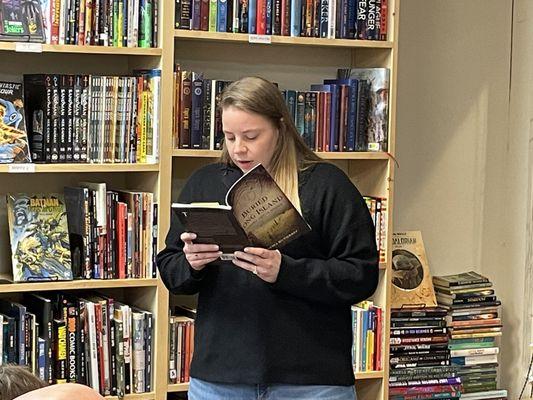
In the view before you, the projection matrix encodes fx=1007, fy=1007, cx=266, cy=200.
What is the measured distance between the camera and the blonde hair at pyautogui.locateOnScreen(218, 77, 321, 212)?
7.51 ft

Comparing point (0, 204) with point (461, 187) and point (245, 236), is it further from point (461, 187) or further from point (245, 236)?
point (461, 187)

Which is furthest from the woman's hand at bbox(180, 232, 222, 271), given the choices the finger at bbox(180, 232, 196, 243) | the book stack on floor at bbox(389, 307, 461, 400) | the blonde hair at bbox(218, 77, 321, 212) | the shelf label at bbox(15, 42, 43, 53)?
the book stack on floor at bbox(389, 307, 461, 400)

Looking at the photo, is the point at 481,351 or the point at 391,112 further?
the point at 481,351

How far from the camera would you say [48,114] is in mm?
2998

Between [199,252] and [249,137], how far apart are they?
0.95 ft

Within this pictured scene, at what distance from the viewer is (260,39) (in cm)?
318

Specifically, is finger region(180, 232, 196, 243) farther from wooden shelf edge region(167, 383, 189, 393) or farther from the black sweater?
wooden shelf edge region(167, 383, 189, 393)

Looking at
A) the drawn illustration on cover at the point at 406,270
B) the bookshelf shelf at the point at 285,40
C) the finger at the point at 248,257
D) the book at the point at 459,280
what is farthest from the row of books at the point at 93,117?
the book at the point at 459,280

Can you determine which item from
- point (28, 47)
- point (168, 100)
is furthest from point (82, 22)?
point (168, 100)

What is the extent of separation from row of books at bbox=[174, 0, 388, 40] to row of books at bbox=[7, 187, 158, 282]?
58 cm

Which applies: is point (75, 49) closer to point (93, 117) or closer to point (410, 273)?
point (93, 117)

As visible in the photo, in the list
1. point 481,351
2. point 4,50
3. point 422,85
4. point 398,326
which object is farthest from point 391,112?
point 4,50

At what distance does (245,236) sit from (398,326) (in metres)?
1.48

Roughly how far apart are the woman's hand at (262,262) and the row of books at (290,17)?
3.69 feet
